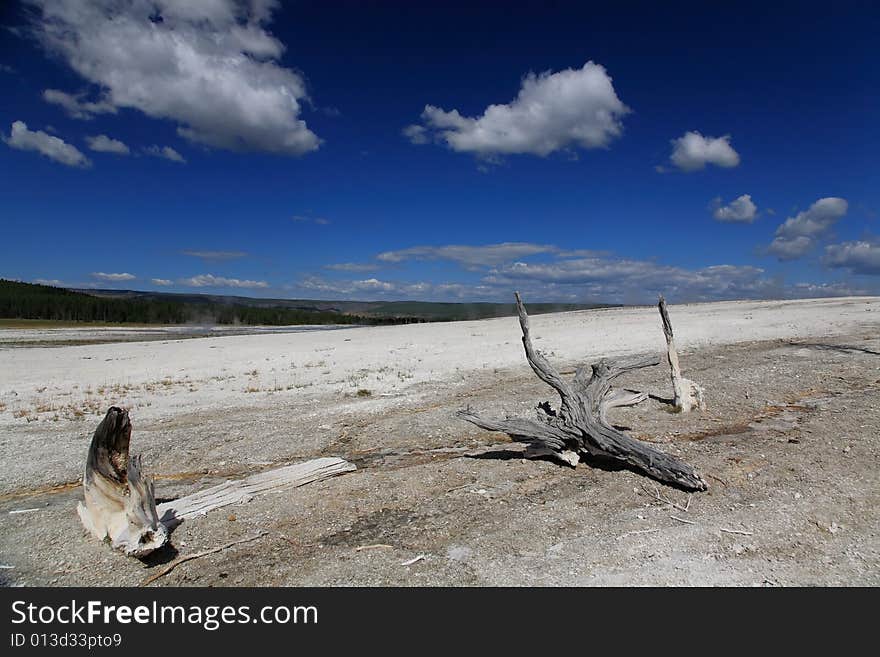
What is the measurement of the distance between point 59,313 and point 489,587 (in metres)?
139

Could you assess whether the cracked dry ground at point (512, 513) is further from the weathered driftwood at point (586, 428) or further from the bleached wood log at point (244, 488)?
the weathered driftwood at point (586, 428)

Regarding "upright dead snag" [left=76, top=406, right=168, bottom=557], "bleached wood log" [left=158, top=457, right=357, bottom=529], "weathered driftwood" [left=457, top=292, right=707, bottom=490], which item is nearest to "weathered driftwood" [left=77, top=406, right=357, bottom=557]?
"upright dead snag" [left=76, top=406, right=168, bottom=557]

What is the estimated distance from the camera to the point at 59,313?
115562 mm

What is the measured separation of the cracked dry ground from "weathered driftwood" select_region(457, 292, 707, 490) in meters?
0.26

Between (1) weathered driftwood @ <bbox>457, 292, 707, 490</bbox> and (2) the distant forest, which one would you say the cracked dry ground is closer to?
(1) weathered driftwood @ <bbox>457, 292, 707, 490</bbox>

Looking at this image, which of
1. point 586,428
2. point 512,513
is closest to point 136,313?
point 586,428

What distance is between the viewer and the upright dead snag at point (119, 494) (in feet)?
17.8

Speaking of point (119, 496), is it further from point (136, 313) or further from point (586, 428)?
point (136, 313)

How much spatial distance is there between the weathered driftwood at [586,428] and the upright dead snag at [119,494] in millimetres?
4280

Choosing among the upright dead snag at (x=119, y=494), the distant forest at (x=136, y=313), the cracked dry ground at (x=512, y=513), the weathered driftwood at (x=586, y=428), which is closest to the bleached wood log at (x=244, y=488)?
the cracked dry ground at (x=512, y=513)

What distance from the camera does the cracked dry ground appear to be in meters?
5.07

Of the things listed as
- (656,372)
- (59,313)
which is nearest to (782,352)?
(656,372)
